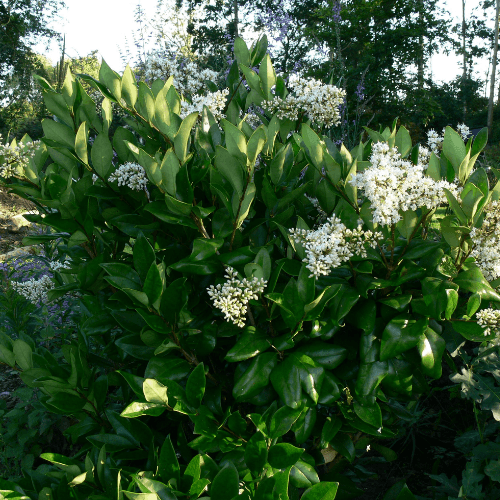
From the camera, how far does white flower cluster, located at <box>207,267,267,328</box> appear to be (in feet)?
3.24

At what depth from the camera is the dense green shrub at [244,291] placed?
39.4 inches

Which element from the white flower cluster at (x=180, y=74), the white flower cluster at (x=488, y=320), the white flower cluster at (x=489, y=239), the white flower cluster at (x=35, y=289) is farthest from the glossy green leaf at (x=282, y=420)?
the white flower cluster at (x=35, y=289)

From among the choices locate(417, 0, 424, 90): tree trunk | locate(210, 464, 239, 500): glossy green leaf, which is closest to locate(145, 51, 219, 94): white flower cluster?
locate(210, 464, 239, 500): glossy green leaf

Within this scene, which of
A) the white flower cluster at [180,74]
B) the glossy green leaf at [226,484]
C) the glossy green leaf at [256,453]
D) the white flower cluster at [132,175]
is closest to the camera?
the glossy green leaf at [226,484]

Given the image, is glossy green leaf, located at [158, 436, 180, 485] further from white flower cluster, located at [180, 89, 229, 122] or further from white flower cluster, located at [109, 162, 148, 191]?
white flower cluster, located at [180, 89, 229, 122]

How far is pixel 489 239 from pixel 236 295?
0.65 m

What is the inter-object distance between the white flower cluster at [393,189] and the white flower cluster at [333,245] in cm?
8

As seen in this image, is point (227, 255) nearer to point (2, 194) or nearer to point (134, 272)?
point (134, 272)

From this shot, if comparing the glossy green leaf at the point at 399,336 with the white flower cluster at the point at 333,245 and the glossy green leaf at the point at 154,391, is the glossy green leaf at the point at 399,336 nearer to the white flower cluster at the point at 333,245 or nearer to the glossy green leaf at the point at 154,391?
the white flower cluster at the point at 333,245

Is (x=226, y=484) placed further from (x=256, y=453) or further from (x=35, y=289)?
(x=35, y=289)

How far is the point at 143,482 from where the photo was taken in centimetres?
88

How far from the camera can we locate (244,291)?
3.34ft

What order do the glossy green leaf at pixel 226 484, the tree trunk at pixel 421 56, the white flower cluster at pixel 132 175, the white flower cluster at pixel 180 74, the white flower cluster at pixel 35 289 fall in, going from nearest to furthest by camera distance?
the glossy green leaf at pixel 226 484
the white flower cluster at pixel 132 175
the white flower cluster at pixel 180 74
the white flower cluster at pixel 35 289
the tree trunk at pixel 421 56

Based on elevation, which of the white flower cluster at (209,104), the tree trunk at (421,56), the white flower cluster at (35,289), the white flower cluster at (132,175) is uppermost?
the tree trunk at (421,56)
